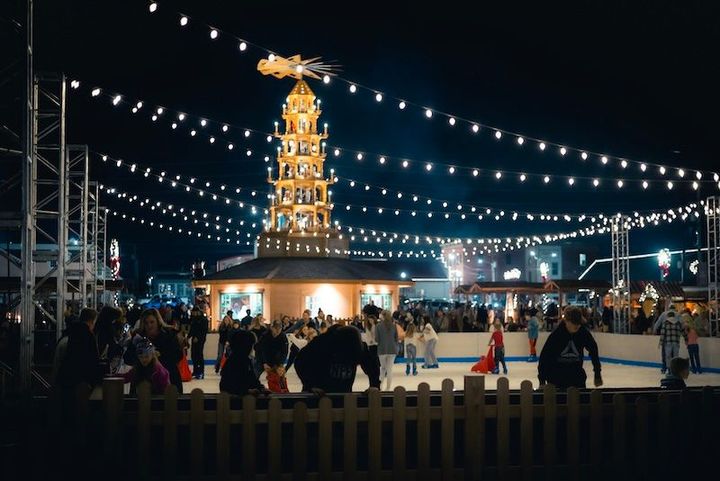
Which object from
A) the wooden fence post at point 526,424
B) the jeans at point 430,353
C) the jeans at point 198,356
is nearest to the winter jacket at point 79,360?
the wooden fence post at point 526,424

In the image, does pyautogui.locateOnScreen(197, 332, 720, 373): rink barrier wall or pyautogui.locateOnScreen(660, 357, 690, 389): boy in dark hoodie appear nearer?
pyautogui.locateOnScreen(660, 357, 690, 389): boy in dark hoodie

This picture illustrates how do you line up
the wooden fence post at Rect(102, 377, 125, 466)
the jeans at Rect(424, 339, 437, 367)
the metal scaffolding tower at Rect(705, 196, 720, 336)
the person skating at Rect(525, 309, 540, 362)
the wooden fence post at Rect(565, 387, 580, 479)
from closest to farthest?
1. the wooden fence post at Rect(102, 377, 125, 466)
2. the wooden fence post at Rect(565, 387, 580, 479)
3. the metal scaffolding tower at Rect(705, 196, 720, 336)
4. the jeans at Rect(424, 339, 437, 367)
5. the person skating at Rect(525, 309, 540, 362)

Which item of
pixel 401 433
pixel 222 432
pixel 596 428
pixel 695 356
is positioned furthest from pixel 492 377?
pixel 222 432

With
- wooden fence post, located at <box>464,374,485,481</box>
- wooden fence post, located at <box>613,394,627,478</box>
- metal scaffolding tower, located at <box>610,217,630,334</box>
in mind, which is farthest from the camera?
metal scaffolding tower, located at <box>610,217,630,334</box>

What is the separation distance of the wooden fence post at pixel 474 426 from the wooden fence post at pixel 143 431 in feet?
7.90

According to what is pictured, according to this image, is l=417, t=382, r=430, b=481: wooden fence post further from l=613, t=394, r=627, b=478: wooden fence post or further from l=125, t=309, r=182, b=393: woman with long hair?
l=125, t=309, r=182, b=393: woman with long hair

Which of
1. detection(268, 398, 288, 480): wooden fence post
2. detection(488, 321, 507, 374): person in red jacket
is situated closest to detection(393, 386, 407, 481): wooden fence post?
detection(268, 398, 288, 480): wooden fence post

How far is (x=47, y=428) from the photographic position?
23.4 feet

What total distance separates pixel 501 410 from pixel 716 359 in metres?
22.0

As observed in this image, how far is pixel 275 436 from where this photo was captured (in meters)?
7.25

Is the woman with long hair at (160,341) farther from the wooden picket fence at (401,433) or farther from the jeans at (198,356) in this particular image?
the jeans at (198,356)

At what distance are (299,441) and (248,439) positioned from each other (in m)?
0.38

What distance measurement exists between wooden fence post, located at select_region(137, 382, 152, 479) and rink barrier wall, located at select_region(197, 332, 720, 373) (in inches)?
925

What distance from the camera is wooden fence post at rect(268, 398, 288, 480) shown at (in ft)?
23.8
